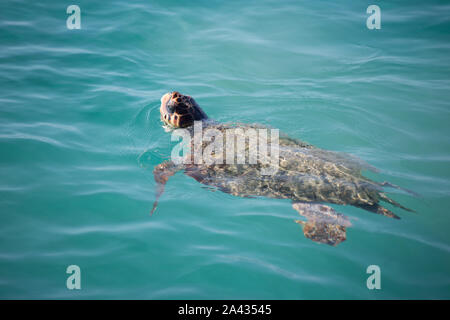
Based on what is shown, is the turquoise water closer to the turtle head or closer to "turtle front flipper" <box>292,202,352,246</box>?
"turtle front flipper" <box>292,202,352,246</box>

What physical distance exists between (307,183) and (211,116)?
2.79 meters

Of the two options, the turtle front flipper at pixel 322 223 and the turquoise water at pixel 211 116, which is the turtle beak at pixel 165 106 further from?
the turtle front flipper at pixel 322 223

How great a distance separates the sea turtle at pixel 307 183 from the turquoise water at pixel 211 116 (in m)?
0.18

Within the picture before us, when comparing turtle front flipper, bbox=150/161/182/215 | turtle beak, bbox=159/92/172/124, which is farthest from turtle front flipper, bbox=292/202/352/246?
turtle beak, bbox=159/92/172/124

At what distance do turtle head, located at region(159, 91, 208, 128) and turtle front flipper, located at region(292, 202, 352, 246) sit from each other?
2.30 meters

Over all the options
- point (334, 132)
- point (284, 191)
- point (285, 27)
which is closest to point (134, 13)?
point (285, 27)

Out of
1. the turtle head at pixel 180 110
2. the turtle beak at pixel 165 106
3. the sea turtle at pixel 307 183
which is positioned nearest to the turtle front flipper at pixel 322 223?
the sea turtle at pixel 307 183

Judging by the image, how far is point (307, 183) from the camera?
4.04 metres

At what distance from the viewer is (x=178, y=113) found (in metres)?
5.32

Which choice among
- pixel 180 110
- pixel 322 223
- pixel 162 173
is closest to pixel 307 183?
pixel 322 223

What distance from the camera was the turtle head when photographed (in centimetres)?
531

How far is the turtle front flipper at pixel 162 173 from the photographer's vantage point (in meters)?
4.26
